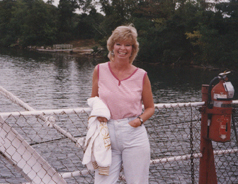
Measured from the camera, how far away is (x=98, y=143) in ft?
7.86

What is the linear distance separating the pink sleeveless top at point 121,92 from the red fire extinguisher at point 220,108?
129 centimetres

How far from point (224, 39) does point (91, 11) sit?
51948 mm

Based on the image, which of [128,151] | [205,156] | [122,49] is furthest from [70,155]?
[122,49]

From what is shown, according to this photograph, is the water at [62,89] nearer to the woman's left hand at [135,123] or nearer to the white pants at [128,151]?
the white pants at [128,151]

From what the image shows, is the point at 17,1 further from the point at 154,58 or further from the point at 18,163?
the point at 18,163

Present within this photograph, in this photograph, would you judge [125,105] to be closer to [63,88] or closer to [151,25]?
[63,88]

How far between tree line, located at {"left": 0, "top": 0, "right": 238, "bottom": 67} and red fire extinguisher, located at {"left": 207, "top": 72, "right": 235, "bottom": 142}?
107 ft

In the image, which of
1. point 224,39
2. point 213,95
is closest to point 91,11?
point 224,39

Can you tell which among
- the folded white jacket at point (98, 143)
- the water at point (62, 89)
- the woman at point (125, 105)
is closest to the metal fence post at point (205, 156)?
the woman at point (125, 105)

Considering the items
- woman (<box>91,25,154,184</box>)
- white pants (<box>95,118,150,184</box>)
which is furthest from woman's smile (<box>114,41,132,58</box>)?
white pants (<box>95,118,150,184</box>)

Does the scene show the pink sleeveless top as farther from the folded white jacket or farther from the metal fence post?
the metal fence post

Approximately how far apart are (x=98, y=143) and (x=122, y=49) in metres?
0.76

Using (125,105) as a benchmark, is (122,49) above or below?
above

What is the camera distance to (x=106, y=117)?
2.40 m
